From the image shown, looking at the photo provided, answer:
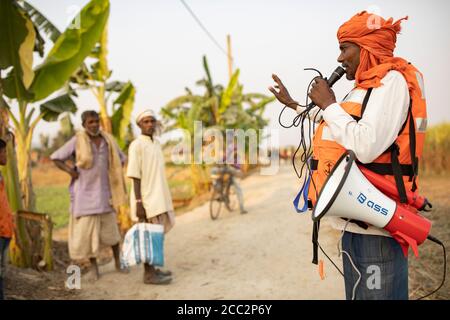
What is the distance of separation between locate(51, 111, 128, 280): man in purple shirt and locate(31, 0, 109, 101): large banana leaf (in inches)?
37.1

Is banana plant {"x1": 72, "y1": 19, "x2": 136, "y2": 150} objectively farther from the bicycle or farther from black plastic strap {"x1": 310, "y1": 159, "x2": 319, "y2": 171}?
black plastic strap {"x1": 310, "y1": 159, "x2": 319, "y2": 171}

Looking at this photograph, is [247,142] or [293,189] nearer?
[293,189]

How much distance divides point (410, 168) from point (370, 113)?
34 cm

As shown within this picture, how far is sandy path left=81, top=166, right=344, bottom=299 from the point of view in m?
4.37

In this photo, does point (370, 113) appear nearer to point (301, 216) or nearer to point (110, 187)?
point (110, 187)

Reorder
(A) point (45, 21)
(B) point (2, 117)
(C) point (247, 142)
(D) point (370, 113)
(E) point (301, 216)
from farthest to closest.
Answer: (C) point (247, 142) < (E) point (301, 216) < (A) point (45, 21) < (B) point (2, 117) < (D) point (370, 113)

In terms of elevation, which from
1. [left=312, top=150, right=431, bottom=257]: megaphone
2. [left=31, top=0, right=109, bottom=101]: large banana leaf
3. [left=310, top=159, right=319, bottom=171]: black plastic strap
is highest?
[left=31, top=0, right=109, bottom=101]: large banana leaf

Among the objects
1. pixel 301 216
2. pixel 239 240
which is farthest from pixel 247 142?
pixel 239 240

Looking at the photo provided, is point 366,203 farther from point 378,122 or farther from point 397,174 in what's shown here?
point 378,122

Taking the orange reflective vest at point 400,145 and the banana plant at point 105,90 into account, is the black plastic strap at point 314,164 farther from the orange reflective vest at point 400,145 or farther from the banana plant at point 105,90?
the banana plant at point 105,90

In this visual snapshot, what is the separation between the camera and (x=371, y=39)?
1.91m

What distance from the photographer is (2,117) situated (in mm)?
4520

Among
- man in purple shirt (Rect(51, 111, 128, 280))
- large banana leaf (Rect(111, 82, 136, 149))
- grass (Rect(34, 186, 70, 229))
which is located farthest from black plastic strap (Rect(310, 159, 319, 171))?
grass (Rect(34, 186, 70, 229))

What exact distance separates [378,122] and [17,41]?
4.69 m
